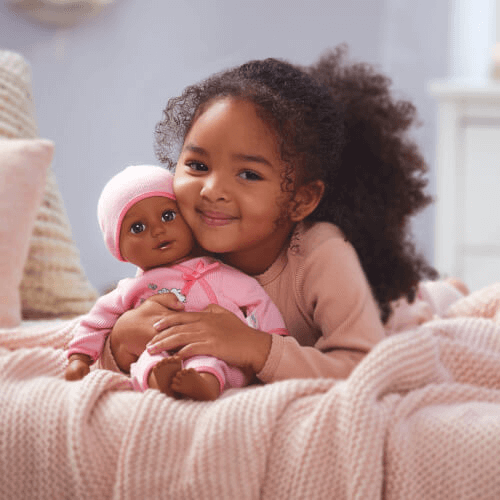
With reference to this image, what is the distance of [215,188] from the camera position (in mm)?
626

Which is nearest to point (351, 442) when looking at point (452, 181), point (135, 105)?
point (135, 105)


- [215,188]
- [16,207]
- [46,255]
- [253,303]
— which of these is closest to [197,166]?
[215,188]

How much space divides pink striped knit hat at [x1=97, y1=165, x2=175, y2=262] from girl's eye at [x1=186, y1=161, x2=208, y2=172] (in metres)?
0.03

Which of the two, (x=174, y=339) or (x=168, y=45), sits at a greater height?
(x=168, y=45)

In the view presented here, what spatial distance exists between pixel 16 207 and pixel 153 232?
0.35 meters

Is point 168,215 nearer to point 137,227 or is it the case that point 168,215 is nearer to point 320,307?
point 137,227

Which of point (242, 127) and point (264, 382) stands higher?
point (242, 127)

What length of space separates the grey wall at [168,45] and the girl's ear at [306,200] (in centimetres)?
91

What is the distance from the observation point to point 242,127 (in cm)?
62

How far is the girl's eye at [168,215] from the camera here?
26.0 inches

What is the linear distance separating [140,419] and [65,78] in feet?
4.95

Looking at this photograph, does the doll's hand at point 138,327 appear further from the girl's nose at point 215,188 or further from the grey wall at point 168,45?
the grey wall at point 168,45

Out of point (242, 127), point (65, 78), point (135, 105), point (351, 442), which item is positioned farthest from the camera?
point (65, 78)

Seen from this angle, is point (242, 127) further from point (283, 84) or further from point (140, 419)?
point (140, 419)
